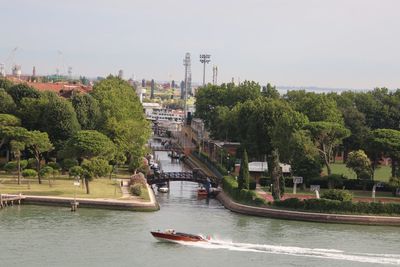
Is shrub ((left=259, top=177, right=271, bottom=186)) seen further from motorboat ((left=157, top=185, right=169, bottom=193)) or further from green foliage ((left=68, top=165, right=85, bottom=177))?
green foliage ((left=68, top=165, right=85, bottom=177))

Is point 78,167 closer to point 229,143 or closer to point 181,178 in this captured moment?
point 181,178

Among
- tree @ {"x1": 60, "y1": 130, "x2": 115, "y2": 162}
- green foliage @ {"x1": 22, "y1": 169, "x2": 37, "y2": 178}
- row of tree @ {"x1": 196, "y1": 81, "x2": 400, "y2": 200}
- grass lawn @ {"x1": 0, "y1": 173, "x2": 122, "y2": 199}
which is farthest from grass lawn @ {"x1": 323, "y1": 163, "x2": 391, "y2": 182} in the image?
green foliage @ {"x1": 22, "y1": 169, "x2": 37, "y2": 178}

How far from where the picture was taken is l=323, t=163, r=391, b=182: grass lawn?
2938 inches

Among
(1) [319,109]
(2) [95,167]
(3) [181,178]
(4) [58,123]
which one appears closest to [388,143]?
(3) [181,178]

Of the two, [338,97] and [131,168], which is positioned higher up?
[338,97]

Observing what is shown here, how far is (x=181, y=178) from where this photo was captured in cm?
7238

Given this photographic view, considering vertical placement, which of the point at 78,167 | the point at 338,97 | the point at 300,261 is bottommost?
the point at 300,261

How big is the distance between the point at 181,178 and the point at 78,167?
14.0m

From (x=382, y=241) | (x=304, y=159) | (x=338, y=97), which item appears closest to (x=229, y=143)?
(x=338, y=97)

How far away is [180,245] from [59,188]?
19.4 metres

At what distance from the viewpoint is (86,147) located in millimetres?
64000

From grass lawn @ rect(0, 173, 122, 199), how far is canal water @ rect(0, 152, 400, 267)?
3.26 m

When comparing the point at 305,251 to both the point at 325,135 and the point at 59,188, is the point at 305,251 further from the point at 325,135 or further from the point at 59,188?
the point at 325,135

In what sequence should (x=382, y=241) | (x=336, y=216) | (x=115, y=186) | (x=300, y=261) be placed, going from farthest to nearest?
1. (x=115, y=186)
2. (x=336, y=216)
3. (x=382, y=241)
4. (x=300, y=261)
